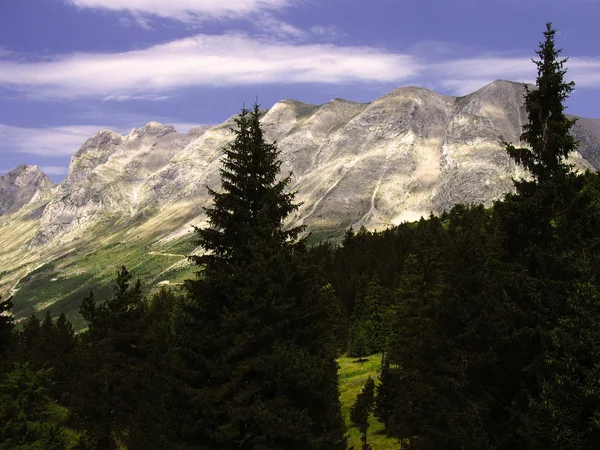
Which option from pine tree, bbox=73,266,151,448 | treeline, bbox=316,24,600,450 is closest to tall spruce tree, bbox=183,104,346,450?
treeline, bbox=316,24,600,450

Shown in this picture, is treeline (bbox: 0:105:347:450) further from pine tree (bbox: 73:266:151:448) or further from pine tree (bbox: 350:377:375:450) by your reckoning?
pine tree (bbox: 350:377:375:450)

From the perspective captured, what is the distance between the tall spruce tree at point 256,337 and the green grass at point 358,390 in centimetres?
2066

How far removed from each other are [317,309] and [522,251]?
32.6 feet

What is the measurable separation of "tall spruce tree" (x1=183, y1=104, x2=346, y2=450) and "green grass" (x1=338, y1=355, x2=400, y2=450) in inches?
813

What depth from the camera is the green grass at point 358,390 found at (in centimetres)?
4535

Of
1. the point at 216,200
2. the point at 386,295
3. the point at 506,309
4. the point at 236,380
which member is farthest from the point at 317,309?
the point at 386,295

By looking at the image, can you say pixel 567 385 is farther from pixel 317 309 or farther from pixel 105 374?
pixel 105 374

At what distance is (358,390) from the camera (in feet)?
202

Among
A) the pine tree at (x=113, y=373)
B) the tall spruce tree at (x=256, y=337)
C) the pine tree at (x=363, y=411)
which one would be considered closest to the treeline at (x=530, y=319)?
the tall spruce tree at (x=256, y=337)

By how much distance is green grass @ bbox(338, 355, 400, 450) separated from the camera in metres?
45.4

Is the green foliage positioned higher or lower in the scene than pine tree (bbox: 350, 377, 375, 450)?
higher

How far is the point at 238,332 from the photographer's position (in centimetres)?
1944

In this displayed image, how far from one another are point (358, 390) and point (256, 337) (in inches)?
1805

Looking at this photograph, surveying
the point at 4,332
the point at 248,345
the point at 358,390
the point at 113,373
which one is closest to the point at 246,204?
the point at 248,345
